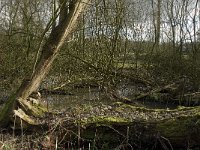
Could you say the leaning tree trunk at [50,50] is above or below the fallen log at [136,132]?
above

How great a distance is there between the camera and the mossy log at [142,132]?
20.0 ft

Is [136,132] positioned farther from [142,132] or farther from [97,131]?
[97,131]

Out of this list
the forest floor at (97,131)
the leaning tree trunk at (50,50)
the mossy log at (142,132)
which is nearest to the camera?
the mossy log at (142,132)

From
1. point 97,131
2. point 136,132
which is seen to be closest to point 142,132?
point 136,132

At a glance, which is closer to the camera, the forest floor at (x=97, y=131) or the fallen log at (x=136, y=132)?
the fallen log at (x=136, y=132)

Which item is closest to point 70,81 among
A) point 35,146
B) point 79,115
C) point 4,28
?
point 4,28

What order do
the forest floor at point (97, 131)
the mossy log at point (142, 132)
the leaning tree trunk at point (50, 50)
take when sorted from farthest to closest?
the leaning tree trunk at point (50, 50) → the forest floor at point (97, 131) → the mossy log at point (142, 132)

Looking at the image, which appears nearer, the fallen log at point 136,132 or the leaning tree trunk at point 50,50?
the fallen log at point 136,132

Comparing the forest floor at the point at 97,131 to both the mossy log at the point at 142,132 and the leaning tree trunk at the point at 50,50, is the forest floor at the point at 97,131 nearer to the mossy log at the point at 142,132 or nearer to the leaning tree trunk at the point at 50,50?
the mossy log at the point at 142,132

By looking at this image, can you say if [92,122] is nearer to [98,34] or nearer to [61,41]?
[61,41]

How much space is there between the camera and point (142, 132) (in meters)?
6.35

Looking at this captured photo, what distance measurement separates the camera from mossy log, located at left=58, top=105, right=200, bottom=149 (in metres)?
6.08

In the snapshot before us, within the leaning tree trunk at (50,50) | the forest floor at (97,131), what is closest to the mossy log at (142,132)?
the forest floor at (97,131)

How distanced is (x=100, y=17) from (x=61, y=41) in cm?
504
